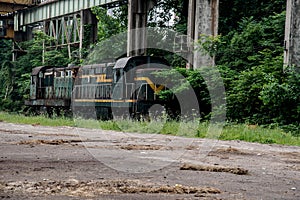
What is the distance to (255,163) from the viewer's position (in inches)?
321

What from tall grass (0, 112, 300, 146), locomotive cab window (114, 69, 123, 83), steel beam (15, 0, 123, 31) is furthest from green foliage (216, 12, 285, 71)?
steel beam (15, 0, 123, 31)

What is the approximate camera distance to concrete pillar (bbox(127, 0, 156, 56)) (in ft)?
87.8

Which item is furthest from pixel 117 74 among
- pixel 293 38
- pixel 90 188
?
pixel 90 188

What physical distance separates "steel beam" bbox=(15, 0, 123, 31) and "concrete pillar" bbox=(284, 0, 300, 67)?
12.6m

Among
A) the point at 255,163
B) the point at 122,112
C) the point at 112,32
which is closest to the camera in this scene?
the point at 255,163

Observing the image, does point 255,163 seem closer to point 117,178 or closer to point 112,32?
point 117,178

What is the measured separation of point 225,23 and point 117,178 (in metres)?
22.5

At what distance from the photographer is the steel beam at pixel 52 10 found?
103 ft

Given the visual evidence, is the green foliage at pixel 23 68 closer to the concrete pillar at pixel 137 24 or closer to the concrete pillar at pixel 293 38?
the concrete pillar at pixel 137 24

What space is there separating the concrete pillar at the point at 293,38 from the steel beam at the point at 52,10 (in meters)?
12.6

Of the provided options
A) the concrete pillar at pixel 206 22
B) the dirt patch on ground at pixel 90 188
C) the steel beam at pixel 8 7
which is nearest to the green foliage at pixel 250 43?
the concrete pillar at pixel 206 22

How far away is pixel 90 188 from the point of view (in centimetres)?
492

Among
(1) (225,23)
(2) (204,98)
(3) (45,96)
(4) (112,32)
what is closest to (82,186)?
(2) (204,98)

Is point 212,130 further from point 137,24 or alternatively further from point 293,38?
point 137,24
